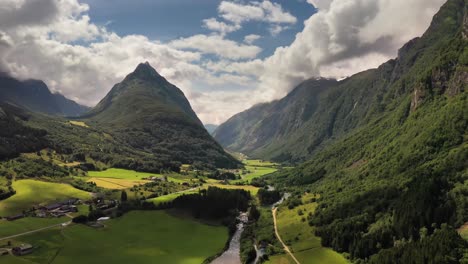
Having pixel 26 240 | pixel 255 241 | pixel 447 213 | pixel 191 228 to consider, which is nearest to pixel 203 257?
pixel 255 241

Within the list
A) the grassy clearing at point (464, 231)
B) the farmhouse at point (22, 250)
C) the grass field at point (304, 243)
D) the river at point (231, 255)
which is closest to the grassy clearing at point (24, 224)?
the farmhouse at point (22, 250)

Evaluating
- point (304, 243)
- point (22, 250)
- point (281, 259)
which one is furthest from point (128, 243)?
point (304, 243)

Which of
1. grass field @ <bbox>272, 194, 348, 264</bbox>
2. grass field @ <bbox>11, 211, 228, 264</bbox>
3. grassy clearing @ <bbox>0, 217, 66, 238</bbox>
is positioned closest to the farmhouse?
grass field @ <bbox>11, 211, 228, 264</bbox>

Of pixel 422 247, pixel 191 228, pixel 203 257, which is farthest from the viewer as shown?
pixel 191 228

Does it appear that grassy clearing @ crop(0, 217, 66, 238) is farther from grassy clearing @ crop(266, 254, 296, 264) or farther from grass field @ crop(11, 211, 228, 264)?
grassy clearing @ crop(266, 254, 296, 264)

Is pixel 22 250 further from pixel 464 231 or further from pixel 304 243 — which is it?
pixel 464 231

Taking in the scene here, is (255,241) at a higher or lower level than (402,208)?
lower

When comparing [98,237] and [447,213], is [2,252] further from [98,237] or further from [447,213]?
[447,213]
